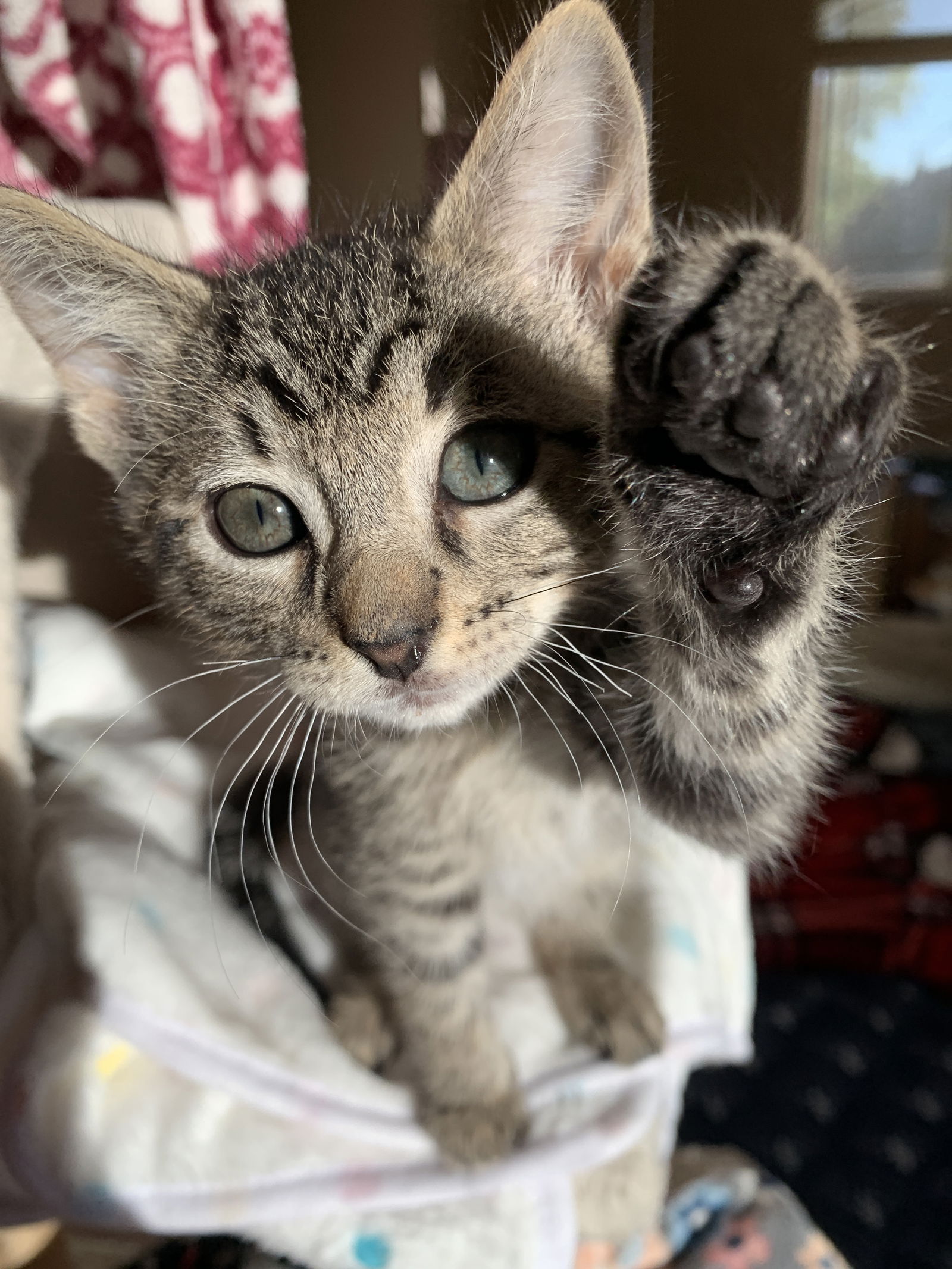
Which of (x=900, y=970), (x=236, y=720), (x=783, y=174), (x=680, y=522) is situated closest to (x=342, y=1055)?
(x=236, y=720)

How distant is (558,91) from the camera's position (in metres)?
0.53

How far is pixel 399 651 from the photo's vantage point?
1.72 feet

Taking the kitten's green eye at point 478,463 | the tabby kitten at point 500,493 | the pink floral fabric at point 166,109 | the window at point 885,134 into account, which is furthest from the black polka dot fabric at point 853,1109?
the pink floral fabric at point 166,109

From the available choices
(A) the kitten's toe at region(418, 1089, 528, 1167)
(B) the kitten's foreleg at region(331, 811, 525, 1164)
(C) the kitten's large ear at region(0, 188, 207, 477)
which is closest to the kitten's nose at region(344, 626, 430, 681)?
(B) the kitten's foreleg at region(331, 811, 525, 1164)

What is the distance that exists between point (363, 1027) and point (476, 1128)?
0.16m

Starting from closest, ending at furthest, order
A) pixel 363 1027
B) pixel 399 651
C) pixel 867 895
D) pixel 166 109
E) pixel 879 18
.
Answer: pixel 879 18, pixel 399 651, pixel 363 1027, pixel 166 109, pixel 867 895

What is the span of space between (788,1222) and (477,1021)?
41 cm

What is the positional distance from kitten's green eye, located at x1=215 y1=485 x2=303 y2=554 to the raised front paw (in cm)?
30

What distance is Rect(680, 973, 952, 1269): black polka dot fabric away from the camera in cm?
95

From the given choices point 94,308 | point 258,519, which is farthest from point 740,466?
point 94,308

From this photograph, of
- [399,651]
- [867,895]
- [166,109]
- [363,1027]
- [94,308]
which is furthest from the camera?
[867,895]

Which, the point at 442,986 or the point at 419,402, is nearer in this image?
the point at 419,402

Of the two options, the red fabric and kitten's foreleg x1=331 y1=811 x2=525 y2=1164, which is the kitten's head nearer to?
kitten's foreleg x1=331 y1=811 x2=525 y2=1164

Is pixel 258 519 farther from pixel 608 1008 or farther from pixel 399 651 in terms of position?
pixel 608 1008
